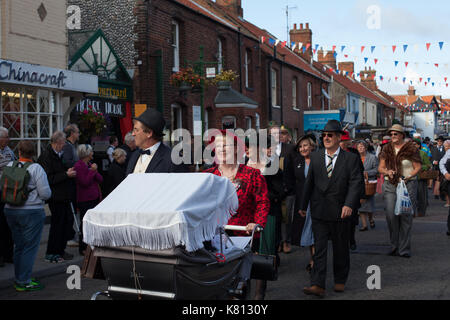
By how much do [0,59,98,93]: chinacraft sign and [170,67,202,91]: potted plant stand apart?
14.7ft

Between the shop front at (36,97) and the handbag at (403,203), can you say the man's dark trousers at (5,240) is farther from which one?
the handbag at (403,203)

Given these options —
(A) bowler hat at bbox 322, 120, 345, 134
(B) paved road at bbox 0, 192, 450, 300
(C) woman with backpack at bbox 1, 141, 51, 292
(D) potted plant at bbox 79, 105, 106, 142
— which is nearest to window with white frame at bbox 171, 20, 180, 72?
(D) potted plant at bbox 79, 105, 106, 142

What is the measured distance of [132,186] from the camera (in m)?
4.09

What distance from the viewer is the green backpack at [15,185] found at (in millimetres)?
6816

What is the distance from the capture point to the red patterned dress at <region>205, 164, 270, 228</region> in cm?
520

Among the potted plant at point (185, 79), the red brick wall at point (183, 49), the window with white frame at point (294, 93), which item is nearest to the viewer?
the red brick wall at point (183, 49)

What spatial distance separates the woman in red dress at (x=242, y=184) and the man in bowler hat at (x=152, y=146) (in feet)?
1.36

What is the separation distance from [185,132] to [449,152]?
380 inches

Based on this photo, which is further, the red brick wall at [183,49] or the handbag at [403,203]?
the red brick wall at [183,49]

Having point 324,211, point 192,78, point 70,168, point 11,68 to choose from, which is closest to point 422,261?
point 324,211

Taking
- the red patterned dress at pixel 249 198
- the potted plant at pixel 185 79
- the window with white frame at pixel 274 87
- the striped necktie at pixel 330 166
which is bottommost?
the red patterned dress at pixel 249 198

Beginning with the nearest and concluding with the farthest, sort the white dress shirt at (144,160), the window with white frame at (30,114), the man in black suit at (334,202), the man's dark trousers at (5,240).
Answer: the white dress shirt at (144,160) → the man in black suit at (334,202) → the man's dark trousers at (5,240) → the window with white frame at (30,114)

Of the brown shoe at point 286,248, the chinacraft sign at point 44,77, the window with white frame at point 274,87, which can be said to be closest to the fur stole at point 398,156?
the brown shoe at point 286,248
